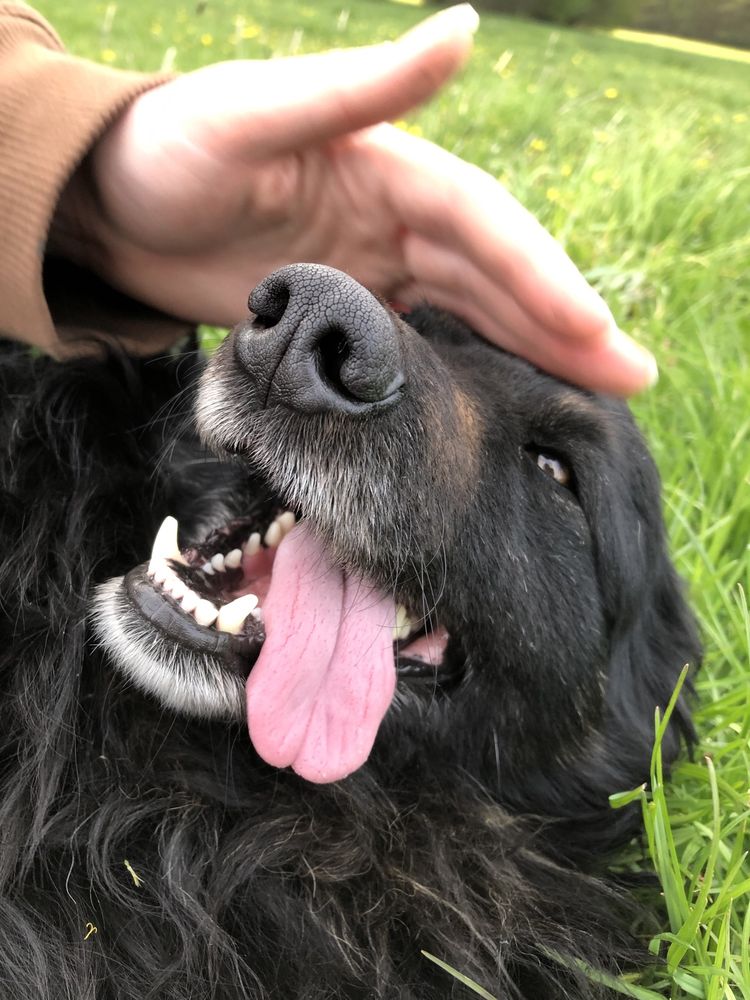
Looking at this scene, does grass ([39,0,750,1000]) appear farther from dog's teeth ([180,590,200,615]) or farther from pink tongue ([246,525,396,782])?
dog's teeth ([180,590,200,615])

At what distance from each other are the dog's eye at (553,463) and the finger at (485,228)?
347mm

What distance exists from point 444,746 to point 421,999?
518 mm

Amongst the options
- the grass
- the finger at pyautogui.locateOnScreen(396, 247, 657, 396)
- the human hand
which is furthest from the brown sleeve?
the grass

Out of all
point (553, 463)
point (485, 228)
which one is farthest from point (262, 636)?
point (485, 228)

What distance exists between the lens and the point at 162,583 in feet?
5.69

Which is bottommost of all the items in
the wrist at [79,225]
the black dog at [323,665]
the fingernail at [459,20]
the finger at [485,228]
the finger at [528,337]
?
the black dog at [323,665]

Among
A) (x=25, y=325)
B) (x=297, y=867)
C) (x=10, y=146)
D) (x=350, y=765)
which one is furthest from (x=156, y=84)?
(x=297, y=867)

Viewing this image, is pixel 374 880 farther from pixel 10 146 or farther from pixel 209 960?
pixel 10 146

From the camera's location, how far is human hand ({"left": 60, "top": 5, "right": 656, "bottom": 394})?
1.65 m

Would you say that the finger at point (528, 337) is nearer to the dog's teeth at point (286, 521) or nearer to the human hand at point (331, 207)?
the human hand at point (331, 207)

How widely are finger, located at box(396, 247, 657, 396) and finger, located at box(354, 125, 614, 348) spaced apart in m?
0.05

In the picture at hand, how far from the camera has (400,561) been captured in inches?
67.2

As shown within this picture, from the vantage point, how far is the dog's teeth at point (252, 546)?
1990 millimetres

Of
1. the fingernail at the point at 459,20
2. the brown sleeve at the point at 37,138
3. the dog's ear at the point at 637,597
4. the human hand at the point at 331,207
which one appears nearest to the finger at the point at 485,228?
the human hand at the point at 331,207
